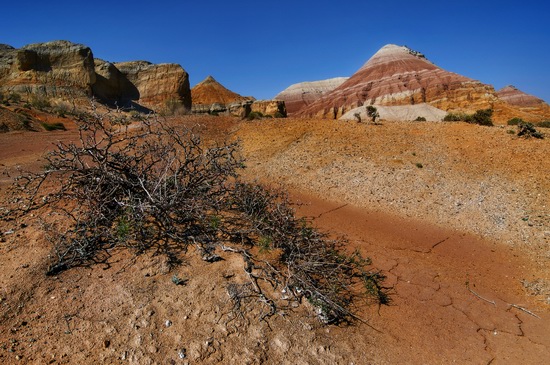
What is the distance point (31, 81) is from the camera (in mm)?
24672

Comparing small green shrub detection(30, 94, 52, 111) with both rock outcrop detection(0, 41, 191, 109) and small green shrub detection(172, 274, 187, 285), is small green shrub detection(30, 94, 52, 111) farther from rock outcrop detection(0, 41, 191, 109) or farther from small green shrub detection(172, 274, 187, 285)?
small green shrub detection(172, 274, 187, 285)

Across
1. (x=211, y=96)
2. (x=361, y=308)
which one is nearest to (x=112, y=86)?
(x=211, y=96)

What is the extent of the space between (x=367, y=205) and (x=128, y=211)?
16.0 ft

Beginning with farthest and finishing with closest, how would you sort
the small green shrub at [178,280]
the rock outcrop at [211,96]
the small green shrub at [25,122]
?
the rock outcrop at [211,96] → the small green shrub at [25,122] → the small green shrub at [178,280]

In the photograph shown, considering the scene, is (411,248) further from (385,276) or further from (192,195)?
(192,195)

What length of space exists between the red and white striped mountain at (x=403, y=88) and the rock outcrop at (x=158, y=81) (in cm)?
2162

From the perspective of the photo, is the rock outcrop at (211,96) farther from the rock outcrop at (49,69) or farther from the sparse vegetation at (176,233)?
the sparse vegetation at (176,233)

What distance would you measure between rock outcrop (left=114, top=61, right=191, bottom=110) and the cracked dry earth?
86.6 ft

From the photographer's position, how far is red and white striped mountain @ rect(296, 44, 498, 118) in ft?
117

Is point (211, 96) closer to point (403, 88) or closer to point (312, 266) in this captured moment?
point (403, 88)

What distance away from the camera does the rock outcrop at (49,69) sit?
24484 mm

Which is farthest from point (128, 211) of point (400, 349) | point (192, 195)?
point (400, 349)

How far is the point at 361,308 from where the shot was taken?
12.1 feet

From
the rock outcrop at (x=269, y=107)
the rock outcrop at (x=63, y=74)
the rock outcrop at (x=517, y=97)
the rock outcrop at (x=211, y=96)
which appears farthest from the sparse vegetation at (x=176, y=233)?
the rock outcrop at (x=517, y=97)
